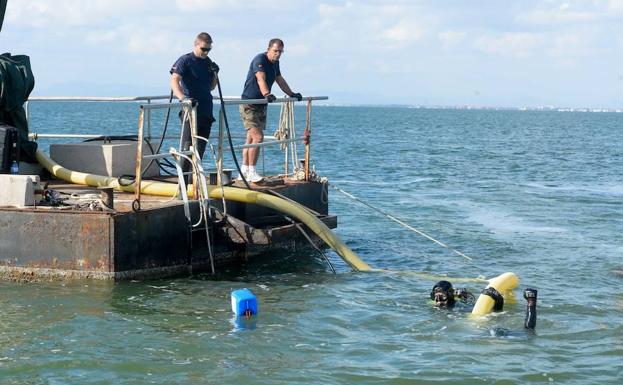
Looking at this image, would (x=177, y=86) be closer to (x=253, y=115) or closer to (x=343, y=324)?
(x=253, y=115)

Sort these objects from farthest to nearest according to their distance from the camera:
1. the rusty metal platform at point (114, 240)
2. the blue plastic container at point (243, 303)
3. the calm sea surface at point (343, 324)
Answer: the rusty metal platform at point (114, 240) → the blue plastic container at point (243, 303) → the calm sea surface at point (343, 324)

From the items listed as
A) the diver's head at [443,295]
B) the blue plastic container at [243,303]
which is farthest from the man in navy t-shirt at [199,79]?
the diver's head at [443,295]

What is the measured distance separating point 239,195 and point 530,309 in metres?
3.91

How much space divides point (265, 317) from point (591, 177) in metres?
23.0

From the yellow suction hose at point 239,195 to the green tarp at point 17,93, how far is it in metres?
0.30

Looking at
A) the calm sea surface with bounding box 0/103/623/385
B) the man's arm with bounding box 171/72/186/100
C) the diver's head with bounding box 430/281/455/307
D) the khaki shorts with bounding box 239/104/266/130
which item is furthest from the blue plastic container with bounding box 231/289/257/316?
the khaki shorts with bounding box 239/104/266/130

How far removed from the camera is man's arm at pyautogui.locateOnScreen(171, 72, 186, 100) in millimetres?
12075

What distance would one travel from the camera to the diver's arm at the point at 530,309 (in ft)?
32.8

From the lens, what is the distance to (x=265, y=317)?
1033cm

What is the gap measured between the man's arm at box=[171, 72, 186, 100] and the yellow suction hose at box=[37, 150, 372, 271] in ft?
3.60

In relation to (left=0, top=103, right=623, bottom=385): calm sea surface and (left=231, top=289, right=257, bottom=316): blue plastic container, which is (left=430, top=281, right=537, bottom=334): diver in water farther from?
(left=231, top=289, right=257, bottom=316): blue plastic container

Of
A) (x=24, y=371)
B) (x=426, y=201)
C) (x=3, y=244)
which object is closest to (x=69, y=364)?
(x=24, y=371)

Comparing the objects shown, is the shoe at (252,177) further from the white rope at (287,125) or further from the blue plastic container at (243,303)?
the blue plastic container at (243,303)

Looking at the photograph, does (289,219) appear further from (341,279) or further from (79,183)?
(79,183)
